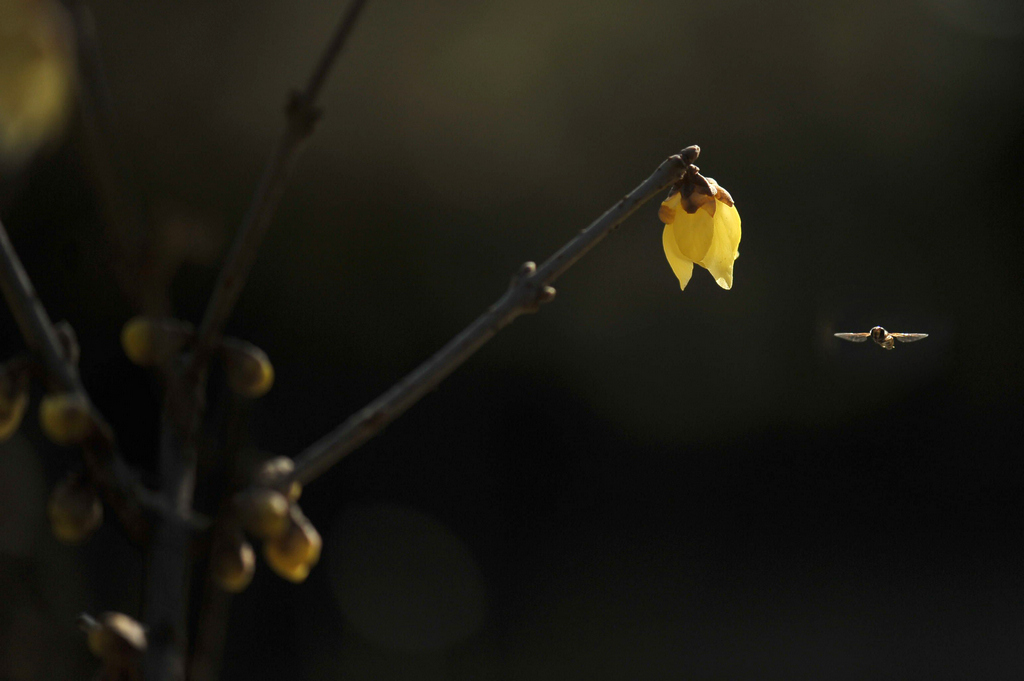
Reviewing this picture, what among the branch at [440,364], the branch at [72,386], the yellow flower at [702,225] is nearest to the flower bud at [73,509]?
the branch at [72,386]

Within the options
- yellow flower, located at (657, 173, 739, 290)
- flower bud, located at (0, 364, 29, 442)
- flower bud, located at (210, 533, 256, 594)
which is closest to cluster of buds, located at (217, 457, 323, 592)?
flower bud, located at (210, 533, 256, 594)

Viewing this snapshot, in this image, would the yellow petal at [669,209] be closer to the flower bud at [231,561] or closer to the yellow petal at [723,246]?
the yellow petal at [723,246]

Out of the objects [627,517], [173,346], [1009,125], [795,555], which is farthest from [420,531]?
[1009,125]

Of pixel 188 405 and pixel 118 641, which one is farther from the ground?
pixel 188 405

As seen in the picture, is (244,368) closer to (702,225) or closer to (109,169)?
(109,169)

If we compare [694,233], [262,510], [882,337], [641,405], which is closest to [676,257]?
[694,233]

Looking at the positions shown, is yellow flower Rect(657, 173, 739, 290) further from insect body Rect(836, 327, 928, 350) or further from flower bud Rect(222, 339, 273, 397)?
flower bud Rect(222, 339, 273, 397)
